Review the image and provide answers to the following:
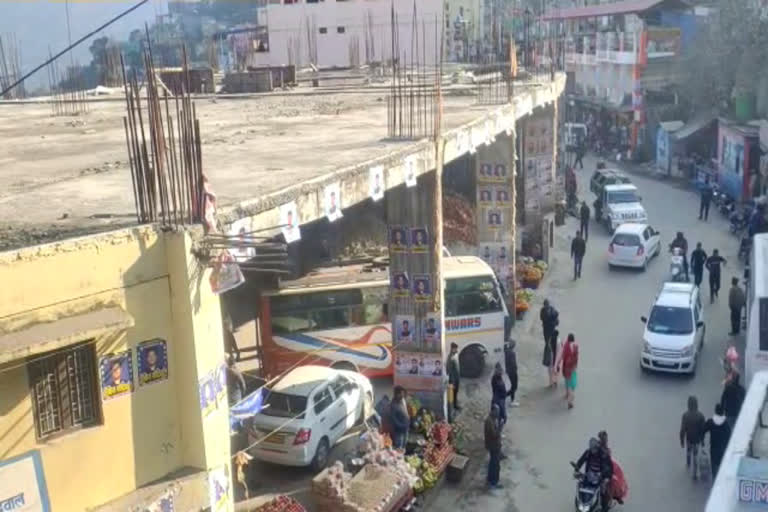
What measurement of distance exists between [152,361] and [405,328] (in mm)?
6354

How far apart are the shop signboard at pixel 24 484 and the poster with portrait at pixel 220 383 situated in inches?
53.0

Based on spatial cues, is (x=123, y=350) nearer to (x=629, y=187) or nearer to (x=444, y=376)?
(x=444, y=376)

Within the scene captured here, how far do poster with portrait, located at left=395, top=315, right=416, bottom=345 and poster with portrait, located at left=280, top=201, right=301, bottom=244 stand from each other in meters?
4.64

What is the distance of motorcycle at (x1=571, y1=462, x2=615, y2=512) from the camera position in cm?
986

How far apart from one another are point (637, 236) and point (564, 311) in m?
3.62

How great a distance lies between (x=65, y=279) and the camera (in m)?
5.61

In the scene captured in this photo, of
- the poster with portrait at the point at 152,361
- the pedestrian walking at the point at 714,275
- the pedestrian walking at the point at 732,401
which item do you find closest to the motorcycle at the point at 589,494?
the pedestrian walking at the point at 732,401

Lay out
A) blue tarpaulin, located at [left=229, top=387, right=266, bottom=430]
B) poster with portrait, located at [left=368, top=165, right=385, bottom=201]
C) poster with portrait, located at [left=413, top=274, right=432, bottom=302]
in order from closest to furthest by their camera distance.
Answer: blue tarpaulin, located at [left=229, top=387, right=266, bottom=430], poster with portrait, located at [left=368, top=165, right=385, bottom=201], poster with portrait, located at [left=413, top=274, right=432, bottom=302]

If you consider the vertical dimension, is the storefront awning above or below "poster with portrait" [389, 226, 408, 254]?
above

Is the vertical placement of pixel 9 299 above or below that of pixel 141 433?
above

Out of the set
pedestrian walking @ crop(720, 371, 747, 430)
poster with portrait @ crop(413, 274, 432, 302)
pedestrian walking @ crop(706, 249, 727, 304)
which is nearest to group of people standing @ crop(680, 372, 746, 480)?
pedestrian walking @ crop(720, 371, 747, 430)

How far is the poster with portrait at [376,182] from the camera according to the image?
9.43 metres

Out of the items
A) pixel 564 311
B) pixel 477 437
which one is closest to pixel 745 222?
pixel 564 311

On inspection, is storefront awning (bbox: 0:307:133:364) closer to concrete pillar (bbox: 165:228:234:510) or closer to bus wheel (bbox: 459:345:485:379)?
concrete pillar (bbox: 165:228:234:510)
